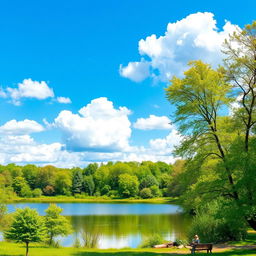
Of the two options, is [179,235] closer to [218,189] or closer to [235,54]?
[218,189]

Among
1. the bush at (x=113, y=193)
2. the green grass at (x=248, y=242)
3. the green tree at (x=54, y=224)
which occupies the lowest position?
the green grass at (x=248, y=242)

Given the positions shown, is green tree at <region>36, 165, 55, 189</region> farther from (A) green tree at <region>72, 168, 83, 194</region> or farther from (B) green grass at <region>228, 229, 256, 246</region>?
(B) green grass at <region>228, 229, 256, 246</region>

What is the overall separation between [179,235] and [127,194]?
3123 inches

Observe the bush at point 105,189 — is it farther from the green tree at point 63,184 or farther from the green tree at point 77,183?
the green tree at point 63,184

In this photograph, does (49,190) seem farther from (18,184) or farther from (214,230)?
(214,230)

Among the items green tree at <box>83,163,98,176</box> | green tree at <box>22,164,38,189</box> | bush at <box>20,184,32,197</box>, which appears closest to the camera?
bush at <box>20,184,32,197</box>

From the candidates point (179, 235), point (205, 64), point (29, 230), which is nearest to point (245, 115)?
point (205, 64)

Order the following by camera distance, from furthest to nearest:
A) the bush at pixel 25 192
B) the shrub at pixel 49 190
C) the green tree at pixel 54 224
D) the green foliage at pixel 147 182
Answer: the shrub at pixel 49 190 → the green foliage at pixel 147 182 → the bush at pixel 25 192 → the green tree at pixel 54 224

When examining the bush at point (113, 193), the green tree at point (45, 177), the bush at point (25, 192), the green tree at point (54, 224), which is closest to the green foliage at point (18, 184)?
the bush at point (25, 192)

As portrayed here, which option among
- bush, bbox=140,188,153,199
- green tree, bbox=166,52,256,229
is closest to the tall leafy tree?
green tree, bbox=166,52,256,229

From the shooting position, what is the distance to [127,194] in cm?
10900

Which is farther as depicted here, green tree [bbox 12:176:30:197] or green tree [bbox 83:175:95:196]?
green tree [bbox 83:175:95:196]

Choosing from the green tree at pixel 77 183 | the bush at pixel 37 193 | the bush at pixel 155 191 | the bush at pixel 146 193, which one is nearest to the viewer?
the bush at pixel 146 193

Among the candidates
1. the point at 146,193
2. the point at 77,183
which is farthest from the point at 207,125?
the point at 77,183
